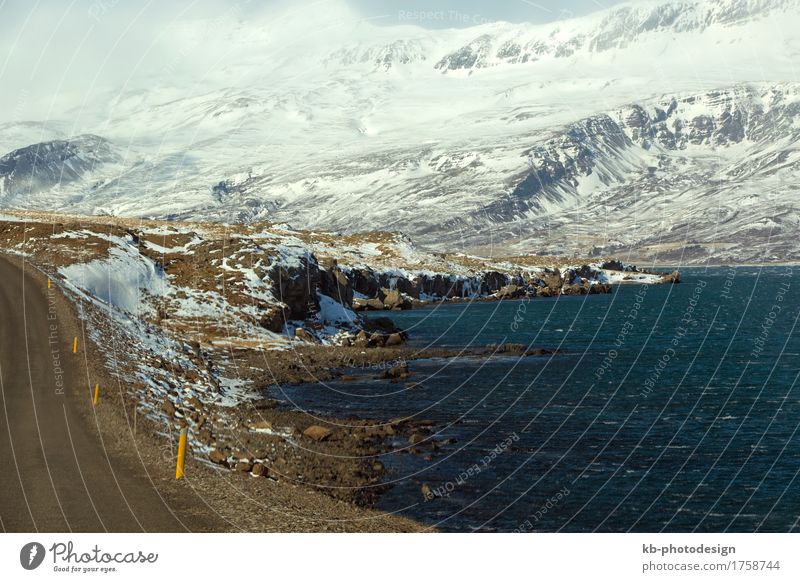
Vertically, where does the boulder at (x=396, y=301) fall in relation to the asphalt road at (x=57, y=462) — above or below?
below

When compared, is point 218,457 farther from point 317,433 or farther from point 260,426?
point 317,433

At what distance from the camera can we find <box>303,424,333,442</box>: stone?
43.9 m

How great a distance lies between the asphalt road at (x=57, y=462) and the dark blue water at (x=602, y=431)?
11.6 metres

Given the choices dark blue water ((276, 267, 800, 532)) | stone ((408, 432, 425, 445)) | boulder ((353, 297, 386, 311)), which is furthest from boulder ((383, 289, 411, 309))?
stone ((408, 432, 425, 445))

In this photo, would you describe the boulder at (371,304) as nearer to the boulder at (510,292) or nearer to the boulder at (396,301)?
the boulder at (396,301)

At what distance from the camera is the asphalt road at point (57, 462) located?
2433 centimetres

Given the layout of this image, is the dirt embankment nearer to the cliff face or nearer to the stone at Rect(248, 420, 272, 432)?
the stone at Rect(248, 420, 272, 432)

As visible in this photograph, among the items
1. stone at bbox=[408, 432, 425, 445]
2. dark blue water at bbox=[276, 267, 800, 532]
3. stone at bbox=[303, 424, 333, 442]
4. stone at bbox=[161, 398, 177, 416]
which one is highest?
stone at bbox=[161, 398, 177, 416]

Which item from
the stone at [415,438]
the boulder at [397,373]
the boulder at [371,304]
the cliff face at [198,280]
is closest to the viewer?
the stone at [415,438]

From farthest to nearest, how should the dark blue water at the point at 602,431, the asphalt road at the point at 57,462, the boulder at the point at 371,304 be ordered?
the boulder at the point at 371,304, the dark blue water at the point at 602,431, the asphalt road at the point at 57,462

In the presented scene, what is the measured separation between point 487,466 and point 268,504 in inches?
572
